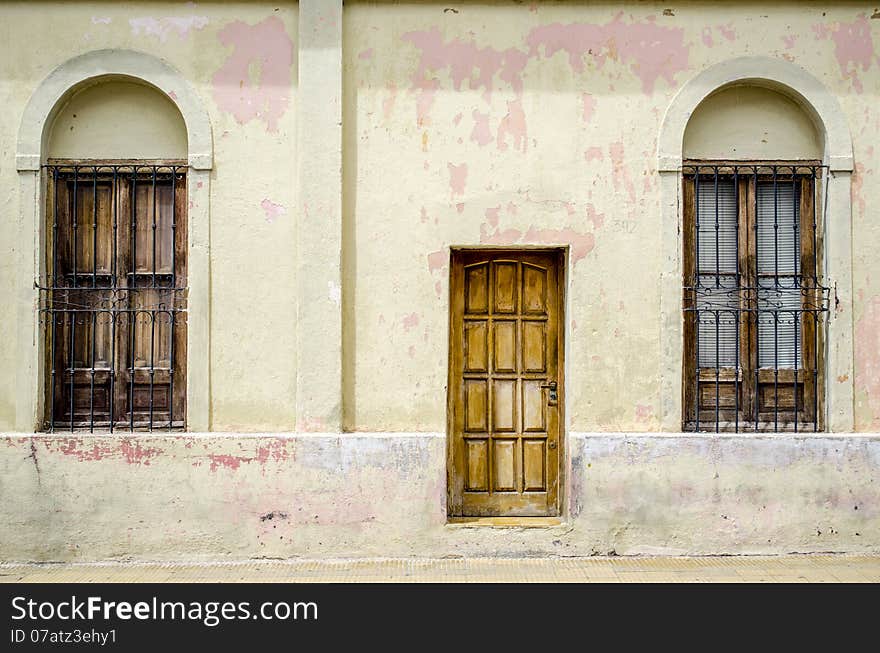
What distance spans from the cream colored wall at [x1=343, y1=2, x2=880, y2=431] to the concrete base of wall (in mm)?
344

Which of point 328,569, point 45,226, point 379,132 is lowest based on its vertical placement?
point 328,569

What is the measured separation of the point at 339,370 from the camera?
682 cm

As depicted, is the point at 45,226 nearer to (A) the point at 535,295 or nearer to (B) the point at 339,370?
(B) the point at 339,370

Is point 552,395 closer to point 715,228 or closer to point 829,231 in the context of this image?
point 715,228

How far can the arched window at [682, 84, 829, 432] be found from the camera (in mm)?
7109

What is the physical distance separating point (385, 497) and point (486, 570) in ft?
3.00

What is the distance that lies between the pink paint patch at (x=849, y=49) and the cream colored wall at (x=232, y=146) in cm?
413

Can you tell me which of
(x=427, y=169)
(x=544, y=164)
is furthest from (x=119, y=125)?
(x=544, y=164)

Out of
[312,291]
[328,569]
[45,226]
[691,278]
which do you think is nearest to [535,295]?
[691,278]

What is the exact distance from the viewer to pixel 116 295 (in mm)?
7043

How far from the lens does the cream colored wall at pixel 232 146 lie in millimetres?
6879

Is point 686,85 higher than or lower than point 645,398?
higher

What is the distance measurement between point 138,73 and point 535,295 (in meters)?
3.47

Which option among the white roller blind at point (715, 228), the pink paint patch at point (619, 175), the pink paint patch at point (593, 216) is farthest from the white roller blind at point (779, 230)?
the pink paint patch at point (593, 216)
